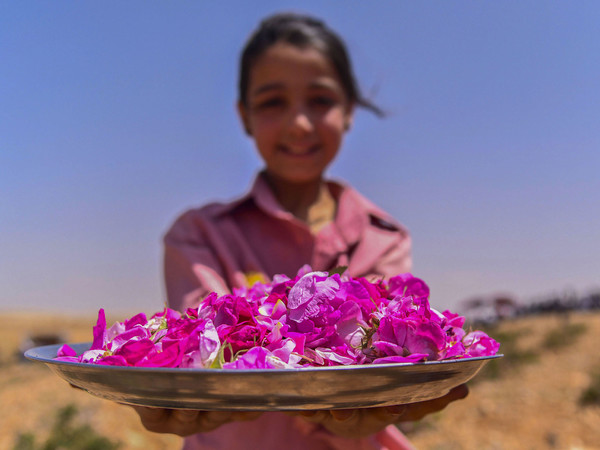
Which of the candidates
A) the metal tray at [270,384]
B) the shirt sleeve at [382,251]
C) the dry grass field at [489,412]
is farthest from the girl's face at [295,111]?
the dry grass field at [489,412]

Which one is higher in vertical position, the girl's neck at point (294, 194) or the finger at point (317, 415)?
the girl's neck at point (294, 194)

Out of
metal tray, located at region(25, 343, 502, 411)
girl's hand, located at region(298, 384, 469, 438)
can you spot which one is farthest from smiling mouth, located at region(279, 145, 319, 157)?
metal tray, located at region(25, 343, 502, 411)

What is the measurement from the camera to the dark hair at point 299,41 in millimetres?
2396

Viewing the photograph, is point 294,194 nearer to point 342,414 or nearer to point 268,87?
point 268,87

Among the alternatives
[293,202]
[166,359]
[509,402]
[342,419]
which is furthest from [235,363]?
[509,402]

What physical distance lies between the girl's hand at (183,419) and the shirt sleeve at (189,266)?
52 cm

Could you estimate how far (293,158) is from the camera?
2.32m

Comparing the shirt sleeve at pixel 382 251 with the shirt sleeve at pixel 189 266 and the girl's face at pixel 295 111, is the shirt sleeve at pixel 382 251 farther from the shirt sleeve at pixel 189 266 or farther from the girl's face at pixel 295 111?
the shirt sleeve at pixel 189 266

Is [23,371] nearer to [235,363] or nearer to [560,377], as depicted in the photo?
[560,377]

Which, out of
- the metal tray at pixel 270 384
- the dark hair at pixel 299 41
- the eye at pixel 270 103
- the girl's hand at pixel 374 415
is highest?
the dark hair at pixel 299 41

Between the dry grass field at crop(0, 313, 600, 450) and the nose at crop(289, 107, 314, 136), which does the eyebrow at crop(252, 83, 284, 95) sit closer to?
the nose at crop(289, 107, 314, 136)

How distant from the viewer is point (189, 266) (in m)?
2.13

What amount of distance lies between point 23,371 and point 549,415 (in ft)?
29.5

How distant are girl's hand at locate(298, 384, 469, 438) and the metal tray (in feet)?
0.97
